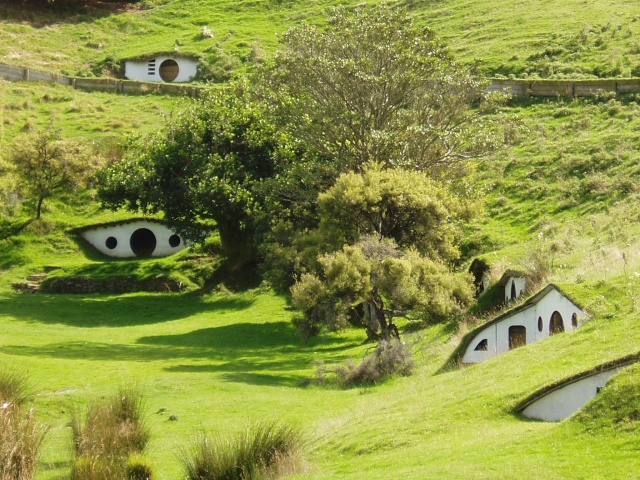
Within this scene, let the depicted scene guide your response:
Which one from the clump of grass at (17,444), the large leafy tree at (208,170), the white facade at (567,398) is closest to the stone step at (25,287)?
the large leafy tree at (208,170)

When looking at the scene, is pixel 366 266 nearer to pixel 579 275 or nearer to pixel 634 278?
pixel 579 275

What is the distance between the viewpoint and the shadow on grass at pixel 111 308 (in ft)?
164

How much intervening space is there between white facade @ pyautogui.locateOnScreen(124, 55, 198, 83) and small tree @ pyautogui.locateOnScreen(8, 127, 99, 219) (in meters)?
32.1

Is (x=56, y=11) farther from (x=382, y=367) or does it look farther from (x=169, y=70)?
(x=382, y=367)

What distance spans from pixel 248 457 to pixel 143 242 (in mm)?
47963

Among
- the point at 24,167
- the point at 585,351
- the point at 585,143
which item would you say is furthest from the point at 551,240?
the point at 24,167

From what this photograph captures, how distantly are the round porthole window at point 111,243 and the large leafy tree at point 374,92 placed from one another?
1915 centimetres

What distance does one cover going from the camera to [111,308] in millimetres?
53250

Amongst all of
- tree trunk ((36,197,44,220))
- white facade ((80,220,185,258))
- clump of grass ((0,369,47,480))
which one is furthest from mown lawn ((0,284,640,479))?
tree trunk ((36,197,44,220))

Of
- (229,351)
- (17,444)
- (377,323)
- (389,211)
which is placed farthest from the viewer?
(229,351)

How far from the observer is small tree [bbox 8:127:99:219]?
61469 millimetres

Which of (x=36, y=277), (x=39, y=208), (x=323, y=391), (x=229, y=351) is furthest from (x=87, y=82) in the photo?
(x=323, y=391)

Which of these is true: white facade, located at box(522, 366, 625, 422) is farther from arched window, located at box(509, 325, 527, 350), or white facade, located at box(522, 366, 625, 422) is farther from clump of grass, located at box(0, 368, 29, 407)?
clump of grass, located at box(0, 368, 29, 407)

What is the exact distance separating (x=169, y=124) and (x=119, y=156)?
43.2 ft
